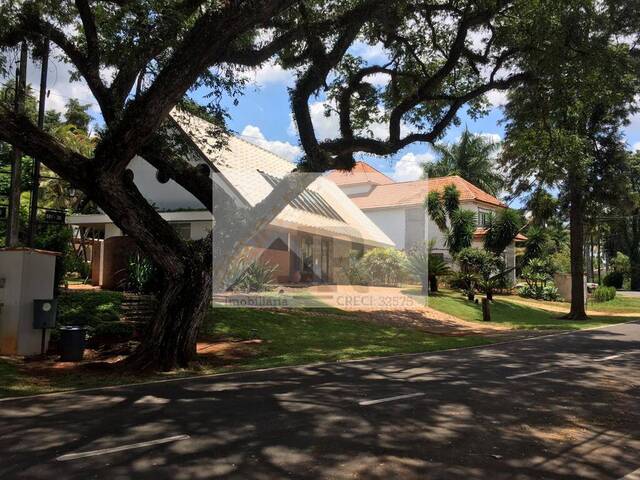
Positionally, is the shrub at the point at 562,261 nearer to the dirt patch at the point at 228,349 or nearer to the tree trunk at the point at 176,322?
the dirt patch at the point at 228,349

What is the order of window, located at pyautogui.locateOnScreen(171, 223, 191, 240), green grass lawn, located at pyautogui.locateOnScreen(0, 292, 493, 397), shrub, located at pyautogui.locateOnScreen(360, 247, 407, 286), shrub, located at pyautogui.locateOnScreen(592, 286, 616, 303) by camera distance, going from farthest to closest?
shrub, located at pyautogui.locateOnScreen(592, 286, 616, 303), shrub, located at pyautogui.locateOnScreen(360, 247, 407, 286), window, located at pyautogui.locateOnScreen(171, 223, 191, 240), green grass lawn, located at pyautogui.locateOnScreen(0, 292, 493, 397)

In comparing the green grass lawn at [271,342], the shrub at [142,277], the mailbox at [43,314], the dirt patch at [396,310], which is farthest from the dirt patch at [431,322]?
the mailbox at [43,314]

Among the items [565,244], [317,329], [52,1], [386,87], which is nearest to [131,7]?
[52,1]

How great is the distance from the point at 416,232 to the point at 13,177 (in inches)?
1025

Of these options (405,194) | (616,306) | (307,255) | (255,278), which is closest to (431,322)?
(255,278)

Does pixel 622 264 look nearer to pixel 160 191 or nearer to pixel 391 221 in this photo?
pixel 391 221

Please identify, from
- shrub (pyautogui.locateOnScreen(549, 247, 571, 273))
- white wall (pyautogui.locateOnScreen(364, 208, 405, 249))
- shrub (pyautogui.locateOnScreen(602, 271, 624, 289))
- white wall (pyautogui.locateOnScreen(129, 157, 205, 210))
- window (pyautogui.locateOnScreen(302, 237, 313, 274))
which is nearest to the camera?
white wall (pyautogui.locateOnScreen(129, 157, 205, 210))

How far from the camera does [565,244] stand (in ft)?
180

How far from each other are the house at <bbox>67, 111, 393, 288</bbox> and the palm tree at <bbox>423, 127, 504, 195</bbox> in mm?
20434

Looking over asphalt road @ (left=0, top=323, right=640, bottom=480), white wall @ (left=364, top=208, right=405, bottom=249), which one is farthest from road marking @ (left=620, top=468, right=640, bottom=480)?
white wall @ (left=364, top=208, right=405, bottom=249)

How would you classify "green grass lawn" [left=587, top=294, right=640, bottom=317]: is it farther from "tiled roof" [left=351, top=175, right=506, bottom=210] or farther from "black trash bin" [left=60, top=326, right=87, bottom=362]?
"black trash bin" [left=60, top=326, right=87, bottom=362]

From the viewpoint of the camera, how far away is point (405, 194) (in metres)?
38.9

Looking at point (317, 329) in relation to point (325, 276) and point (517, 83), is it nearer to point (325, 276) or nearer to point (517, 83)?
point (517, 83)

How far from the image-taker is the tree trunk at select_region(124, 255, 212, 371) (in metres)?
10.7
